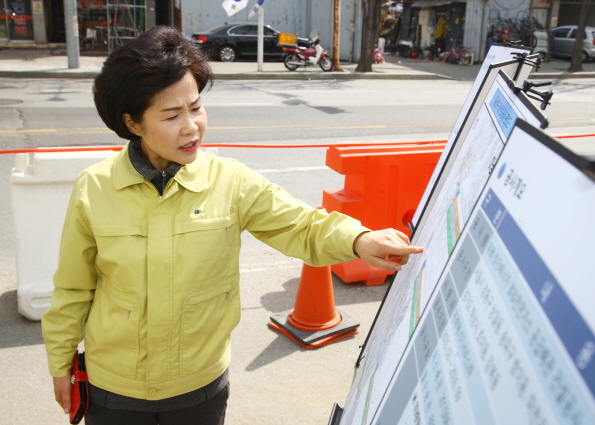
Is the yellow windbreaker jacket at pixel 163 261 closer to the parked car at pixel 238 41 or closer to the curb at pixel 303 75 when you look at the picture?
the curb at pixel 303 75

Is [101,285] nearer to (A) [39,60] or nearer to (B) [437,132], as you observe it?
(B) [437,132]

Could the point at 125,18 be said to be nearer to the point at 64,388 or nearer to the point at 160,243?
the point at 64,388

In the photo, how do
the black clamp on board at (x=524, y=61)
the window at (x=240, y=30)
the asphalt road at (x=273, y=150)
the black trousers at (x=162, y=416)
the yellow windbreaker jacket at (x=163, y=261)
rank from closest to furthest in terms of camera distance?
the black clamp on board at (x=524, y=61)
the yellow windbreaker jacket at (x=163, y=261)
the black trousers at (x=162, y=416)
the asphalt road at (x=273, y=150)
the window at (x=240, y=30)

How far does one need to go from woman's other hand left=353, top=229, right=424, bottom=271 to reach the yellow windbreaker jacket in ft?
0.22

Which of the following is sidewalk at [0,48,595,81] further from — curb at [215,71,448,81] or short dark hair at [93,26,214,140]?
short dark hair at [93,26,214,140]

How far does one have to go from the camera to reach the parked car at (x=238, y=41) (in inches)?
902

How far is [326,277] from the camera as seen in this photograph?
12.6ft

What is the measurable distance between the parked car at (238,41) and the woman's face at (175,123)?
21707mm

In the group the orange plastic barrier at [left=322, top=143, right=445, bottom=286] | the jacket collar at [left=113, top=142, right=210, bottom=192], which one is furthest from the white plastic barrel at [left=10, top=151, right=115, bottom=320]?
the jacket collar at [left=113, top=142, right=210, bottom=192]

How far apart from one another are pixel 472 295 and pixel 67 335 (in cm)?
→ 148

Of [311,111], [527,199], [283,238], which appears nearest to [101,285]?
[283,238]

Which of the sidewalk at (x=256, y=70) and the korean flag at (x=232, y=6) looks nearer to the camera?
the sidewalk at (x=256, y=70)

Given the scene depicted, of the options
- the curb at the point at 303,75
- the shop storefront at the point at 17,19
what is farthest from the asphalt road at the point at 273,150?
the shop storefront at the point at 17,19

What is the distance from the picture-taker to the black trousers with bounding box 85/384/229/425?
6.25 ft
